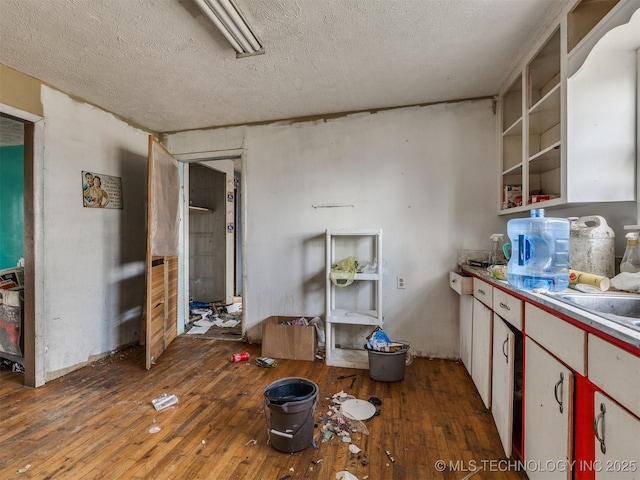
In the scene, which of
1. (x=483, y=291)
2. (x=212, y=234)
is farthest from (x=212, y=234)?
(x=483, y=291)

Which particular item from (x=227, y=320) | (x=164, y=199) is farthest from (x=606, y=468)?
(x=227, y=320)

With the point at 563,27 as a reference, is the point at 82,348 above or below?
below

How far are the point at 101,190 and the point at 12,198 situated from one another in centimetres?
181

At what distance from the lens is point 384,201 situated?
297 cm

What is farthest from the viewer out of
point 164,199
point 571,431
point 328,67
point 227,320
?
point 227,320

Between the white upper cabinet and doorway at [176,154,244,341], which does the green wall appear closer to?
doorway at [176,154,244,341]

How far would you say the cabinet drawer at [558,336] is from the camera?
997mm

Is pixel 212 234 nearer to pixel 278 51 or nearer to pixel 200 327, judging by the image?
pixel 200 327

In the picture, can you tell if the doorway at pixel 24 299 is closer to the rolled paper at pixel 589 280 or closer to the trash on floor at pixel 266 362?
the trash on floor at pixel 266 362

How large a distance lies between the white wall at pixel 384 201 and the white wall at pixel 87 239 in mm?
1115

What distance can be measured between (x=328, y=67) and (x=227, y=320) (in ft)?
10.8

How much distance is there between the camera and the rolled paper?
1368mm

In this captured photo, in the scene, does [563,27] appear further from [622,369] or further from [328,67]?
[622,369]

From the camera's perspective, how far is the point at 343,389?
7.55 ft
